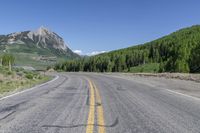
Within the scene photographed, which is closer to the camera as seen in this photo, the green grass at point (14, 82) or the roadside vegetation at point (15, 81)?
the green grass at point (14, 82)

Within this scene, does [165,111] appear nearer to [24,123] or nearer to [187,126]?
[187,126]

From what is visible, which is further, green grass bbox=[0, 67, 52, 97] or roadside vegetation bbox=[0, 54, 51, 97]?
roadside vegetation bbox=[0, 54, 51, 97]

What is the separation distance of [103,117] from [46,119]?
1.59 m

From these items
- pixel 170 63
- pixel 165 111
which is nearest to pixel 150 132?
pixel 165 111

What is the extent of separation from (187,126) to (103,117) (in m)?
2.27

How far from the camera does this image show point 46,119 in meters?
7.30

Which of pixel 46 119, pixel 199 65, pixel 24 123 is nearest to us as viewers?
pixel 24 123

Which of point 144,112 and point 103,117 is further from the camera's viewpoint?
point 144,112

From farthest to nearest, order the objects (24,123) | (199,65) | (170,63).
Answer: (170,63)
(199,65)
(24,123)

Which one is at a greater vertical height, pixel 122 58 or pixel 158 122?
pixel 122 58

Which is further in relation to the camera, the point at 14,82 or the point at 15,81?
the point at 15,81

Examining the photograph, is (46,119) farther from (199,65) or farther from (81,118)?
(199,65)

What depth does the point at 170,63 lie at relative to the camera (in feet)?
275

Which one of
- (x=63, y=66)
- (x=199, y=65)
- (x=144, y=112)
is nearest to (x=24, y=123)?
(x=144, y=112)
